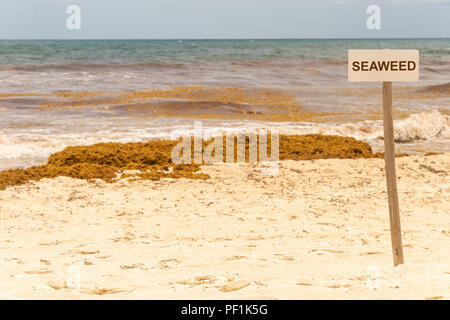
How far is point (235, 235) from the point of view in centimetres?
501

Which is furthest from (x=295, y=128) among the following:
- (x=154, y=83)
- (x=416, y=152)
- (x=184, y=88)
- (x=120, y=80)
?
(x=120, y=80)

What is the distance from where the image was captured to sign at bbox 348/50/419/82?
357 cm

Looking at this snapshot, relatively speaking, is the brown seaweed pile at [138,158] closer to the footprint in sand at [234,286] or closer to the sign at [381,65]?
the footprint in sand at [234,286]

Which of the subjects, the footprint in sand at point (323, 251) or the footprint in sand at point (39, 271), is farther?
the footprint in sand at point (323, 251)

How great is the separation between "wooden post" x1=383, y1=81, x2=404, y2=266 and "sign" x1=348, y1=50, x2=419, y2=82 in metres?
0.13

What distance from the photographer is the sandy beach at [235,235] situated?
343 cm

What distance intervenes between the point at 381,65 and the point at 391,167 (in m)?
0.72

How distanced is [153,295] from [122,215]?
2.53 metres

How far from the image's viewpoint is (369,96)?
18.7 meters

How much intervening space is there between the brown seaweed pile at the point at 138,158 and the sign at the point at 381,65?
3833mm

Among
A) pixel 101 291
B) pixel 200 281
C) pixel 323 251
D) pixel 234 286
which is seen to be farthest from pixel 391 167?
pixel 101 291

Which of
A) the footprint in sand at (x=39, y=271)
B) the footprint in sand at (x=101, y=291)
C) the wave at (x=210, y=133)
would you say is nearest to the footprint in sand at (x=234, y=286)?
the footprint in sand at (x=101, y=291)

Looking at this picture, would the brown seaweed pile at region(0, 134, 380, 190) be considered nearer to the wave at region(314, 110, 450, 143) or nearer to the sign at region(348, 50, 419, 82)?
the wave at region(314, 110, 450, 143)
